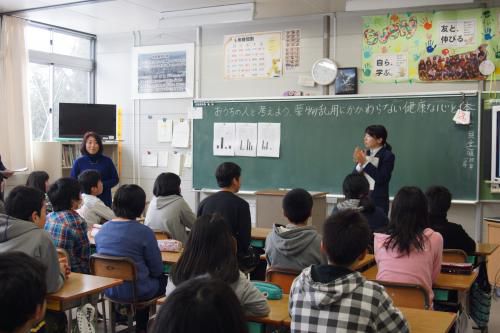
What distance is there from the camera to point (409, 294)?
2.60 m

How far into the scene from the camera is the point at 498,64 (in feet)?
17.6

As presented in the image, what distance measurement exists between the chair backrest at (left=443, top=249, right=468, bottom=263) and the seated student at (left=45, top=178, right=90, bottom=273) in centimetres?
213

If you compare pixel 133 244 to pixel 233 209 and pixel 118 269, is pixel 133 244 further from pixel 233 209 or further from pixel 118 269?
pixel 233 209

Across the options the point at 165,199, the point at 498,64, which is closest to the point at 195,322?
the point at 165,199

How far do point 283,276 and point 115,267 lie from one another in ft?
3.14

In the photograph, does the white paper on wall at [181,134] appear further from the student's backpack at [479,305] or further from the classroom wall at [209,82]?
the student's backpack at [479,305]

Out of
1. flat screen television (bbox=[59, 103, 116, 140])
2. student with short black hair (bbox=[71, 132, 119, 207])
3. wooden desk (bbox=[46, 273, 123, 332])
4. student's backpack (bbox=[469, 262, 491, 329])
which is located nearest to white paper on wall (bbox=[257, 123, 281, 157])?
student with short black hair (bbox=[71, 132, 119, 207])

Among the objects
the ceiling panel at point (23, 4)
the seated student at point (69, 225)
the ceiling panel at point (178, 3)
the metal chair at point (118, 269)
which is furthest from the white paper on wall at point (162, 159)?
the metal chair at point (118, 269)

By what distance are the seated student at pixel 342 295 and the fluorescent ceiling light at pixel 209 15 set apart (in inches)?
177

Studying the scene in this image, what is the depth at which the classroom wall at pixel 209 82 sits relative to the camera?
5.91m

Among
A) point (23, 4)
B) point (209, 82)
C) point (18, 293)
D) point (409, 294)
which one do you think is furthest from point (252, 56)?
point (18, 293)

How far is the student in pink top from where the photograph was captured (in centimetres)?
271

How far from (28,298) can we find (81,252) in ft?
6.99

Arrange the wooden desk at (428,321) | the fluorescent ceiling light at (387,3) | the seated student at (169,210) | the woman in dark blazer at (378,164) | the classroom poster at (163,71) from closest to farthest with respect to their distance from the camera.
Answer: the wooden desk at (428,321) → the seated student at (169,210) → the woman in dark blazer at (378,164) → the fluorescent ceiling light at (387,3) → the classroom poster at (163,71)
